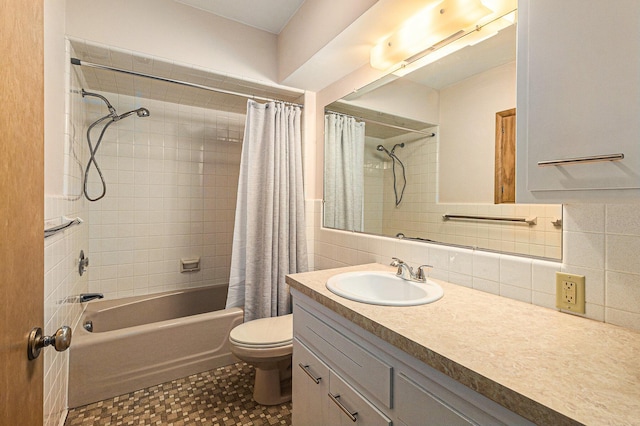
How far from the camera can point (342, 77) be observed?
2170 mm

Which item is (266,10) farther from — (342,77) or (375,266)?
(375,266)

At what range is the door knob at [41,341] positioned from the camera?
25.2 inches

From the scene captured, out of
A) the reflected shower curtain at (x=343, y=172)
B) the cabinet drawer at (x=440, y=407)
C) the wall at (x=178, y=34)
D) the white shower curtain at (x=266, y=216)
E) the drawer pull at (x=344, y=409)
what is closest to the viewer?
the cabinet drawer at (x=440, y=407)

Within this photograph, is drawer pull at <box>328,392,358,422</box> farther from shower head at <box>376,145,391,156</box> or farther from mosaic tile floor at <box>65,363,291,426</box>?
shower head at <box>376,145,391,156</box>

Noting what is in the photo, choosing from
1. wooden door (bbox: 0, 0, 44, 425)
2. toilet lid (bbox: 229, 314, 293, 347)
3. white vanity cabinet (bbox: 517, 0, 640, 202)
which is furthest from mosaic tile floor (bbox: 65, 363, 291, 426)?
white vanity cabinet (bbox: 517, 0, 640, 202)

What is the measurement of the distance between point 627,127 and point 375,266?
1222 mm

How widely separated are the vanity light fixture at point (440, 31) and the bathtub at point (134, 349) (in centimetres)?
196

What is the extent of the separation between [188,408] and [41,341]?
1376 millimetres

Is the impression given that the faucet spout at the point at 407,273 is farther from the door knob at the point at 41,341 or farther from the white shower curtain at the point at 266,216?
the door knob at the point at 41,341

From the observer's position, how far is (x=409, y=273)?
1.43 meters

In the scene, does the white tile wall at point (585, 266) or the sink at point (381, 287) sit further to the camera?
the sink at point (381, 287)

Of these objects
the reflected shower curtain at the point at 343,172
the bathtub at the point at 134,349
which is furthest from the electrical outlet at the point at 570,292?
the bathtub at the point at 134,349

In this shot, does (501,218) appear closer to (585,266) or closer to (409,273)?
(585,266)

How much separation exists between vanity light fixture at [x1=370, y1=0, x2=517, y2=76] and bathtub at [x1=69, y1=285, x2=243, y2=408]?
1.96m
